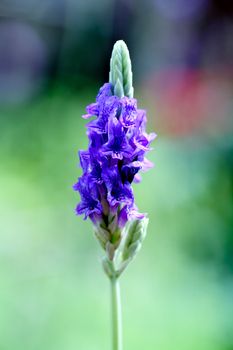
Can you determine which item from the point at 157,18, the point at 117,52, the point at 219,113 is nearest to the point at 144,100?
the point at 219,113

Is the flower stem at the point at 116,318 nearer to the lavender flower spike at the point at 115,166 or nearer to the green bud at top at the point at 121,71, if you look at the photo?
the lavender flower spike at the point at 115,166

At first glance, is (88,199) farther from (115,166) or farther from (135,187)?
(135,187)

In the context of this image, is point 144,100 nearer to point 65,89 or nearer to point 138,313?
point 65,89

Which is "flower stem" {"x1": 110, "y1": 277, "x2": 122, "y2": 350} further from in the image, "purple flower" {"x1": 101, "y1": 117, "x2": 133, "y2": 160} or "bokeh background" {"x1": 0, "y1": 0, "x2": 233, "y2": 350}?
"purple flower" {"x1": 101, "y1": 117, "x2": 133, "y2": 160}

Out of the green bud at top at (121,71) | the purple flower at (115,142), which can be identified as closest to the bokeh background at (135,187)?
the purple flower at (115,142)

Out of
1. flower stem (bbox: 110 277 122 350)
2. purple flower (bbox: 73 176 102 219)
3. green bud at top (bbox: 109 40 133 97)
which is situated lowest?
flower stem (bbox: 110 277 122 350)

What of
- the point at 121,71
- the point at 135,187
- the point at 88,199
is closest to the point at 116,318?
the point at 88,199

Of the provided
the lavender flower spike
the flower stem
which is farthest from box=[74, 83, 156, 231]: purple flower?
the flower stem
